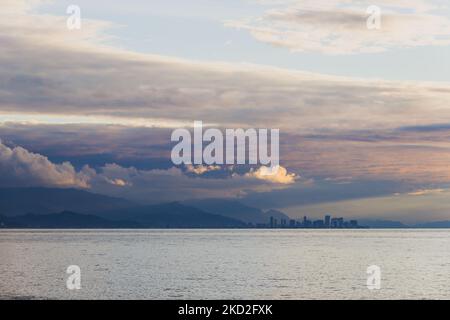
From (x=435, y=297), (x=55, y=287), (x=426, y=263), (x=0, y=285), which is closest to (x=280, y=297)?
(x=435, y=297)

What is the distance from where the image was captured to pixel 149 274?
121m

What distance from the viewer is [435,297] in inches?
3563

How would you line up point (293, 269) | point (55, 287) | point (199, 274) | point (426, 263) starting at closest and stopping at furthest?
point (55, 287), point (199, 274), point (293, 269), point (426, 263)

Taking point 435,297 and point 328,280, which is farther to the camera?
point 328,280

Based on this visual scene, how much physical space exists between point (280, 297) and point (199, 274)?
34706 mm
